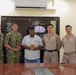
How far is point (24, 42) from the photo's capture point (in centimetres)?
483

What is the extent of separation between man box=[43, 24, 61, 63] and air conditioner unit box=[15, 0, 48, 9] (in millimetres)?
1185

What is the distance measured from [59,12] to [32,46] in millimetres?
A: 1846

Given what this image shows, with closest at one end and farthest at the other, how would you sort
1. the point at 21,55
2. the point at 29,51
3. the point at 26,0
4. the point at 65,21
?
the point at 29,51
the point at 21,55
the point at 26,0
the point at 65,21

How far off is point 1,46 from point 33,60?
0.87m

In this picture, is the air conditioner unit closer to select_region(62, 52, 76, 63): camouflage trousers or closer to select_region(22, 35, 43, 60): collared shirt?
select_region(22, 35, 43, 60): collared shirt

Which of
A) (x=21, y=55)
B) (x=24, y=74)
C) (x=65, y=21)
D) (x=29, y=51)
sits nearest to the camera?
(x=24, y=74)

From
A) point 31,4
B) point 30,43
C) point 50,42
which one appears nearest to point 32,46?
point 30,43

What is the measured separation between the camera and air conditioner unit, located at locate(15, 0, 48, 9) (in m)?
5.68

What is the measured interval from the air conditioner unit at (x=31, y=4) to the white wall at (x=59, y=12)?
0.16 m

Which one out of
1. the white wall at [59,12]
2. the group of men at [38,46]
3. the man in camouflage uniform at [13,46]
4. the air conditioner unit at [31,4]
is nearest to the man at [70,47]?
the group of men at [38,46]

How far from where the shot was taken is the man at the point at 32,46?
4746 millimetres

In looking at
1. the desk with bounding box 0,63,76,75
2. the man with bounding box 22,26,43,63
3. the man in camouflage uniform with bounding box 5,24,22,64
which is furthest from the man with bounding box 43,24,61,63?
the desk with bounding box 0,63,76,75

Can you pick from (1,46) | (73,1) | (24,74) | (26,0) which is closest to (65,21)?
(73,1)

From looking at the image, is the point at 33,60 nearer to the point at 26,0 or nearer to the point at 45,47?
the point at 45,47
